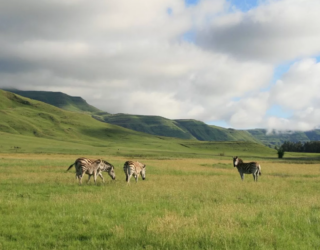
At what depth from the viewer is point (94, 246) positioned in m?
7.67

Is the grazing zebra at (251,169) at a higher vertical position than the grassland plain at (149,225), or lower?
higher

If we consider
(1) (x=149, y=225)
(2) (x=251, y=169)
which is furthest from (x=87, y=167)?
(2) (x=251, y=169)

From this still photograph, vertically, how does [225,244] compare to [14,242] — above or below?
above

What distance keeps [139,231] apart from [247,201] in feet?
27.1

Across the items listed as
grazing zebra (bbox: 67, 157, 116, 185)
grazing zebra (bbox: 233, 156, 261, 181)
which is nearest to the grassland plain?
grazing zebra (bbox: 67, 157, 116, 185)

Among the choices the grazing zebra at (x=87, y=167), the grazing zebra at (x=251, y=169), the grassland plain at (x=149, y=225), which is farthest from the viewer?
the grazing zebra at (x=251, y=169)

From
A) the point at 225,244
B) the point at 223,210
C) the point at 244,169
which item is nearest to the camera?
the point at 225,244

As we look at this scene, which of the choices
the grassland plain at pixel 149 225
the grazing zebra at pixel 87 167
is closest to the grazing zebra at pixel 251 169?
the grassland plain at pixel 149 225

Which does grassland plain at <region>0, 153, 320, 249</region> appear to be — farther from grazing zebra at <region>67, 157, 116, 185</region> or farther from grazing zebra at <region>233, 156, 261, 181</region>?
grazing zebra at <region>233, 156, 261, 181</region>

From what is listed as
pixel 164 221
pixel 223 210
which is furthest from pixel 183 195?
pixel 164 221

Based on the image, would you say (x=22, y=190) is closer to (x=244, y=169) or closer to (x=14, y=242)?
(x=14, y=242)

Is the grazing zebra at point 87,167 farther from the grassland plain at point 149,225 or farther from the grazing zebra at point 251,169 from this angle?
the grazing zebra at point 251,169

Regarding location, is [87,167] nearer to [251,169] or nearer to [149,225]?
[149,225]

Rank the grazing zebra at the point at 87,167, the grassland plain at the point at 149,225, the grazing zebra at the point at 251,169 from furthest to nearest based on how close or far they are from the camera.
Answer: the grazing zebra at the point at 251,169 < the grazing zebra at the point at 87,167 < the grassland plain at the point at 149,225
